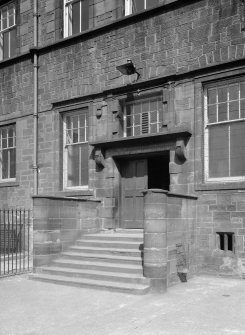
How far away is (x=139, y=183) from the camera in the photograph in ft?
41.3

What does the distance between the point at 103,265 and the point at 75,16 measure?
8.29m

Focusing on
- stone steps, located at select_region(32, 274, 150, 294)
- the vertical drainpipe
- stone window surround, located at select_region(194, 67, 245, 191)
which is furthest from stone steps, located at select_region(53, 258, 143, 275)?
the vertical drainpipe

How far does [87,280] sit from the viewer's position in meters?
9.70

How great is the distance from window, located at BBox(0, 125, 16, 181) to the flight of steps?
5103 millimetres

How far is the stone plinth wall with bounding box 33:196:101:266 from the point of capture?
10.9 m

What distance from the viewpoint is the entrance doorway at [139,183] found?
12516mm

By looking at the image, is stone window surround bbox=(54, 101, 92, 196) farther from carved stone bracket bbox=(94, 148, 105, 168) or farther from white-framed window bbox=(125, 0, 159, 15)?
white-framed window bbox=(125, 0, 159, 15)

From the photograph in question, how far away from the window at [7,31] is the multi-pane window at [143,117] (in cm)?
586

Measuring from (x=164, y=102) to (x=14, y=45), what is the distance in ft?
23.3

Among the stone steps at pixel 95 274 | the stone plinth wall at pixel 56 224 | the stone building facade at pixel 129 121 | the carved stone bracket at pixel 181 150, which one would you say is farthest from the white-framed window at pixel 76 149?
the stone steps at pixel 95 274

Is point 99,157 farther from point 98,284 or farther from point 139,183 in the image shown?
point 98,284

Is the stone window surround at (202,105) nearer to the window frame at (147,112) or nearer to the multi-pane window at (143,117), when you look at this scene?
the window frame at (147,112)

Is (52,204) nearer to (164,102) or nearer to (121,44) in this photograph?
(164,102)

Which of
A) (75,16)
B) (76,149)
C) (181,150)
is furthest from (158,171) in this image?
(75,16)
